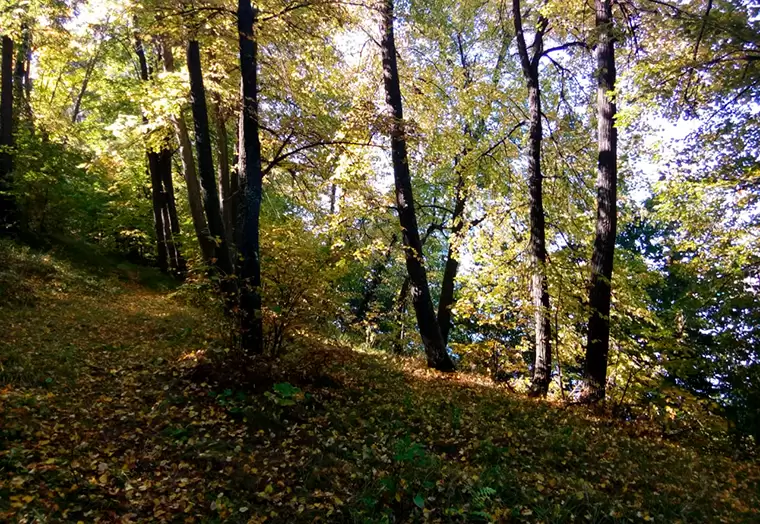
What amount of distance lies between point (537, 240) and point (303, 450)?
5509 millimetres

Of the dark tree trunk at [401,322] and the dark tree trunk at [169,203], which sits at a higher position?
the dark tree trunk at [169,203]

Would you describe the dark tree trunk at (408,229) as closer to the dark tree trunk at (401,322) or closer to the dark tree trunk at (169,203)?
the dark tree trunk at (401,322)

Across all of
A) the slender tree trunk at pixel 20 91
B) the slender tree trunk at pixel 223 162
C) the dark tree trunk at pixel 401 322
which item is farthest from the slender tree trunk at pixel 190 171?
the slender tree trunk at pixel 20 91

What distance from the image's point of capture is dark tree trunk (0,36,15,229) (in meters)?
11.4

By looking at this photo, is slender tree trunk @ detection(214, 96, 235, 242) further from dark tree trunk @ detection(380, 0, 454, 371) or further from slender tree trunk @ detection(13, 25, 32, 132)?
slender tree trunk @ detection(13, 25, 32, 132)

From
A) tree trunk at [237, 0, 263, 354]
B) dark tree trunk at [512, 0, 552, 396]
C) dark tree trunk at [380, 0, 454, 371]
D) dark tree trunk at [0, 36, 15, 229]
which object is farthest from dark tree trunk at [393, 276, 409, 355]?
dark tree trunk at [0, 36, 15, 229]

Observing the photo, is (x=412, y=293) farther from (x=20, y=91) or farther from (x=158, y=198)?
(x=20, y=91)

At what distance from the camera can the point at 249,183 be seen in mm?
6215

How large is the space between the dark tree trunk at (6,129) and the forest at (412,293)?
0.07m

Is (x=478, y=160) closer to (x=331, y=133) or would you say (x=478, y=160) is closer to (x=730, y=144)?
(x=331, y=133)

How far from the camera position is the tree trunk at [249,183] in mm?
5930

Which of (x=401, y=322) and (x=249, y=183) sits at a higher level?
(x=249, y=183)

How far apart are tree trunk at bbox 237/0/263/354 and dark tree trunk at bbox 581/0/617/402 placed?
5.13 m

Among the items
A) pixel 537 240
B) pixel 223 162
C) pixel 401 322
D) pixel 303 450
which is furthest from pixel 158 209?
pixel 303 450
